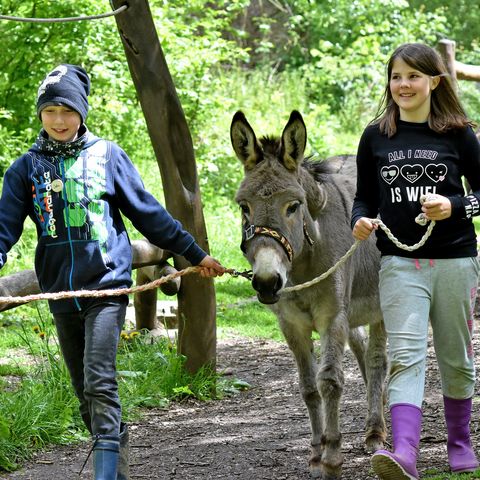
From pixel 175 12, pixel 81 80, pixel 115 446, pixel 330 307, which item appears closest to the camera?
pixel 115 446

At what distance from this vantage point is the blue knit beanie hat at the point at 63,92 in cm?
375

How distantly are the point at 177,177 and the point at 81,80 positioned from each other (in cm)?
207

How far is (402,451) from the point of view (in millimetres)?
3498

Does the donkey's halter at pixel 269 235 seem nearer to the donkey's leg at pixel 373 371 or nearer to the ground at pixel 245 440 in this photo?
the ground at pixel 245 440

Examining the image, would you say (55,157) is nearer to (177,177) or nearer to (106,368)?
(106,368)

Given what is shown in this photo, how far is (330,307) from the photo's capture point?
4543mm

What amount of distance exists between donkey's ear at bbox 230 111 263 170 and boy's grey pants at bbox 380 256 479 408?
0.88 metres

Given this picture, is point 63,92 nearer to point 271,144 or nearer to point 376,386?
point 271,144

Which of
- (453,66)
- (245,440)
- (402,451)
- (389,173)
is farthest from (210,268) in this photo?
(453,66)

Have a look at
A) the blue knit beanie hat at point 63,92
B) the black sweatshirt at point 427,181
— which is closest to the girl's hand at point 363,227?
the black sweatshirt at point 427,181

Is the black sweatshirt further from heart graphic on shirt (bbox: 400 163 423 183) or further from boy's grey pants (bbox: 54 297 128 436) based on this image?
boy's grey pants (bbox: 54 297 128 436)

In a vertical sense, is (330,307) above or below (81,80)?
below

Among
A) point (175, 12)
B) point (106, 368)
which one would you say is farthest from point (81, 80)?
point (175, 12)

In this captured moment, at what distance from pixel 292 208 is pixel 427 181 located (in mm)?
710
